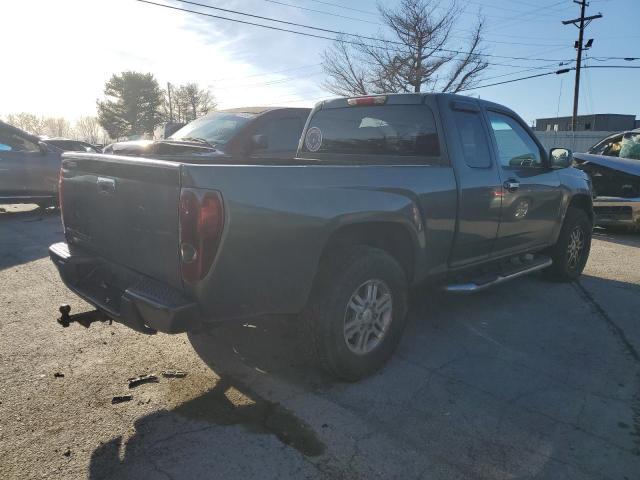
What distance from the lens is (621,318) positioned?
4.69 metres

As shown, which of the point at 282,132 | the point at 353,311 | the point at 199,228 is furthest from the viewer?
the point at 282,132

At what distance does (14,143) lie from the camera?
976cm

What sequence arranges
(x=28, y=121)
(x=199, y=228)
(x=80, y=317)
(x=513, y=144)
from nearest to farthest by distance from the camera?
(x=199, y=228)
(x=80, y=317)
(x=513, y=144)
(x=28, y=121)

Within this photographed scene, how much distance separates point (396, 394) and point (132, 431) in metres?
1.58

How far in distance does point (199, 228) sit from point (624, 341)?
3.70 metres

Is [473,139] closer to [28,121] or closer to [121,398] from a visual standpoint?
[121,398]

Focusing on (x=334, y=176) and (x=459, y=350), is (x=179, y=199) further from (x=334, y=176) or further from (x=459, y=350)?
(x=459, y=350)

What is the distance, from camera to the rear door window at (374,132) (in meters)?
3.97

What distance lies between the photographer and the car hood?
9.02 m

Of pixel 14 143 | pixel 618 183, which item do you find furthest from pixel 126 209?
pixel 618 183

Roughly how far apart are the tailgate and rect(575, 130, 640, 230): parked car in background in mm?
9013

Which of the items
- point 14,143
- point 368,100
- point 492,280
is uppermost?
point 368,100

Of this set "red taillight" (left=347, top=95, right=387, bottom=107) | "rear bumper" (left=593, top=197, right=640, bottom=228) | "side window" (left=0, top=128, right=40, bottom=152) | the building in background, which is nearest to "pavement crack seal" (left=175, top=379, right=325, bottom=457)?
"red taillight" (left=347, top=95, right=387, bottom=107)

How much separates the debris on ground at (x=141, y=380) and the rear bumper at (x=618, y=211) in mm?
8474
